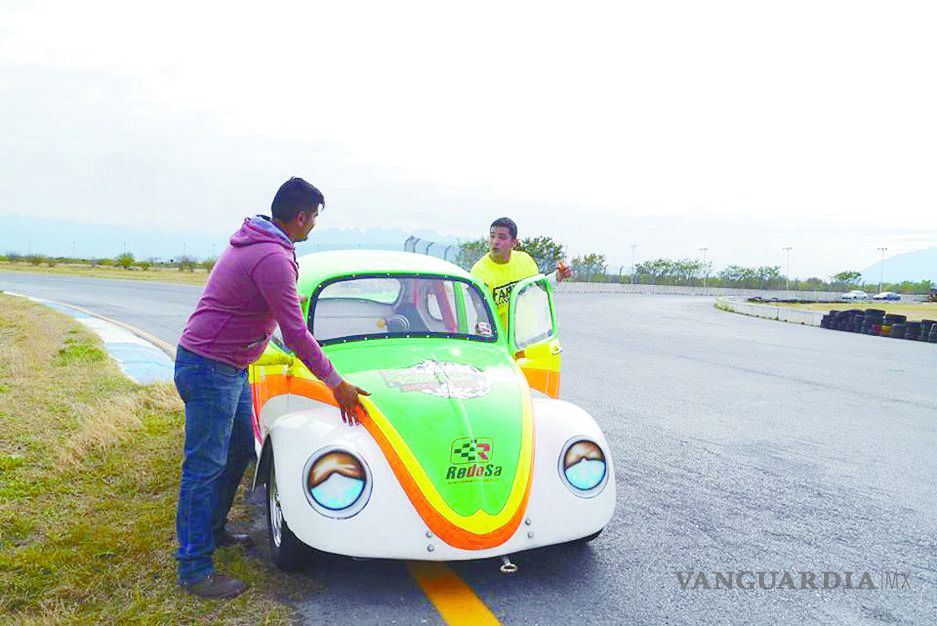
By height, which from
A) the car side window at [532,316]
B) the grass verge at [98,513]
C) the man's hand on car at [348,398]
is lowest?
the grass verge at [98,513]

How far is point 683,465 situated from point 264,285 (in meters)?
3.58

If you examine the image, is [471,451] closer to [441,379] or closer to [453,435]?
[453,435]

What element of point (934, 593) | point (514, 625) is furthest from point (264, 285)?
point (934, 593)

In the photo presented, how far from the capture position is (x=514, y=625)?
2918mm

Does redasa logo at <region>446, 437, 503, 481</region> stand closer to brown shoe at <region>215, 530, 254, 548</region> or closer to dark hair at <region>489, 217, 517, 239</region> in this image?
brown shoe at <region>215, 530, 254, 548</region>

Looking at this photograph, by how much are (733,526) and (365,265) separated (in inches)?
107

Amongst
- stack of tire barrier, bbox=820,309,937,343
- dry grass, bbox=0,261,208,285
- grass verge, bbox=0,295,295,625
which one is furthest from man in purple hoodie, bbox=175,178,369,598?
dry grass, bbox=0,261,208,285

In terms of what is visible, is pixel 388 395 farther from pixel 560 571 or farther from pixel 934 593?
pixel 934 593

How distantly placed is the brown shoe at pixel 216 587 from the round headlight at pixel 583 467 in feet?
5.10

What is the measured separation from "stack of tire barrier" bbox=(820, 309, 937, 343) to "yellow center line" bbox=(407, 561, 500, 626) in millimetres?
18618

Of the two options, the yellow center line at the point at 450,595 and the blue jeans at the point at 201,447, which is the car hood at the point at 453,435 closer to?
the yellow center line at the point at 450,595

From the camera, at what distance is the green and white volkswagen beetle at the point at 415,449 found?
3.13 m

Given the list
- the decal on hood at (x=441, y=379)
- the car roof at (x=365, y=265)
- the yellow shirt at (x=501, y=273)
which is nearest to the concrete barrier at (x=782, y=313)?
the yellow shirt at (x=501, y=273)

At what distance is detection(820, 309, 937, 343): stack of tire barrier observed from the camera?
60.7 feet
